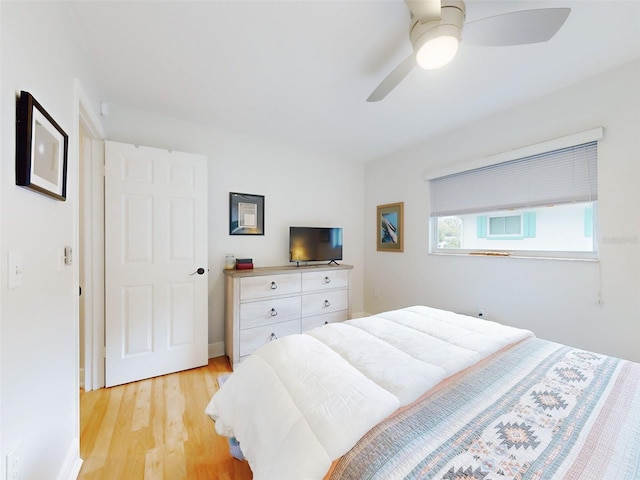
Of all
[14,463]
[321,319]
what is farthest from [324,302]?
[14,463]

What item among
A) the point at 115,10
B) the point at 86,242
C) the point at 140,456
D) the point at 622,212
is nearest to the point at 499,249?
the point at 622,212

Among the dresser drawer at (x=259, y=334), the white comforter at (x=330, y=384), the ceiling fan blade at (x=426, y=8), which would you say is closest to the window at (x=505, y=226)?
the white comforter at (x=330, y=384)

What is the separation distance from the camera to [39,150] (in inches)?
38.5

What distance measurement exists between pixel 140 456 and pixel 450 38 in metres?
2.71

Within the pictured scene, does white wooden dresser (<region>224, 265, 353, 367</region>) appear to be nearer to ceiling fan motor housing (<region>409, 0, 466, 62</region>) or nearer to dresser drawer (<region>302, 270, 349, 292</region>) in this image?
dresser drawer (<region>302, 270, 349, 292</region>)

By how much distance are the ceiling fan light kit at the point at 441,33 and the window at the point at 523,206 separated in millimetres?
1548

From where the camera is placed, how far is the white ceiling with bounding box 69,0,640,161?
1.38 meters

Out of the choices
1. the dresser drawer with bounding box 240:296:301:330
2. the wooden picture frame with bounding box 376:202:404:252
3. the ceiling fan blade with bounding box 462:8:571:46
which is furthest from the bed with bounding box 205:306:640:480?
the wooden picture frame with bounding box 376:202:404:252

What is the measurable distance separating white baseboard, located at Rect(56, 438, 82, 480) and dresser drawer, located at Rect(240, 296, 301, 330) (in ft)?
4.06

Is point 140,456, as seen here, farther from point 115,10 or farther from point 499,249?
point 499,249

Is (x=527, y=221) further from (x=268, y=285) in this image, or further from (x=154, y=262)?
(x=154, y=262)

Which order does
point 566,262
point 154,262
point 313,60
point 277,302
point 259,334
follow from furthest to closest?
1. point 277,302
2. point 259,334
3. point 154,262
4. point 566,262
5. point 313,60

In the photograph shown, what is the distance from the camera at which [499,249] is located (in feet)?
8.41

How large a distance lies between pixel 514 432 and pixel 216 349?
2.66 m
